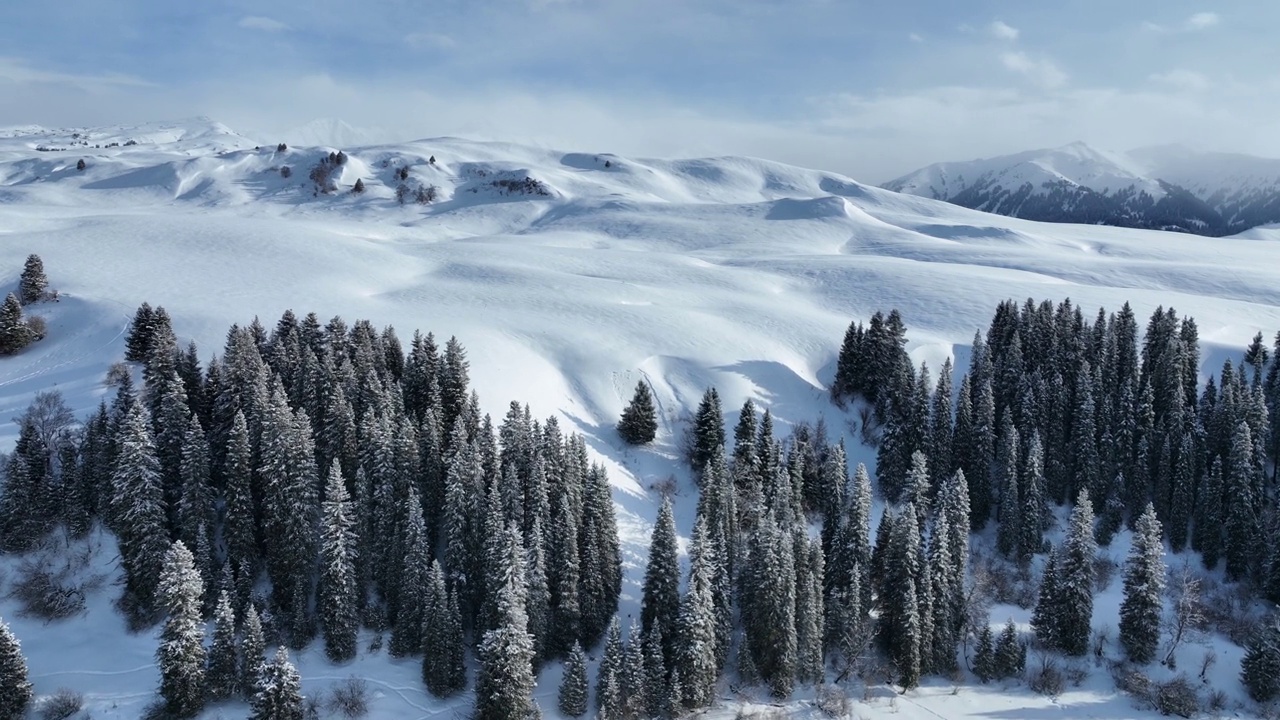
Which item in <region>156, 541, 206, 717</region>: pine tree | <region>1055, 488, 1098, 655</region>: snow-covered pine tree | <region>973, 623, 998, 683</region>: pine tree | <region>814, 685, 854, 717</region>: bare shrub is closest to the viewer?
<region>156, 541, 206, 717</region>: pine tree

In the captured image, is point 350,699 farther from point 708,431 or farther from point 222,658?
point 708,431

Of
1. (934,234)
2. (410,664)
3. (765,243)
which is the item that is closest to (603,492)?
(410,664)

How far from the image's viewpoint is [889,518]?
194ft

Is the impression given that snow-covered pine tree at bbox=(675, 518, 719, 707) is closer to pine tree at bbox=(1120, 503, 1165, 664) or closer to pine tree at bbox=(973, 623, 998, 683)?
pine tree at bbox=(973, 623, 998, 683)

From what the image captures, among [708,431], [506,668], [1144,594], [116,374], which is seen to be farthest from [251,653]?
[1144,594]

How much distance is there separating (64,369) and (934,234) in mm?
183865

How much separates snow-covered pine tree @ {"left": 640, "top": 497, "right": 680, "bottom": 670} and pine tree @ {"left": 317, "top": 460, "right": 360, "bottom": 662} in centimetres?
2080

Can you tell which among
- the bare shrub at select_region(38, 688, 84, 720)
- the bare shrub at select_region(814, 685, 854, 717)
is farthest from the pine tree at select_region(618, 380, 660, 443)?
the bare shrub at select_region(38, 688, 84, 720)

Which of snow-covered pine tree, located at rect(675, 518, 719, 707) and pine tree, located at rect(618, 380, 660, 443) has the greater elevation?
pine tree, located at rect(618, 380, 660, 443)

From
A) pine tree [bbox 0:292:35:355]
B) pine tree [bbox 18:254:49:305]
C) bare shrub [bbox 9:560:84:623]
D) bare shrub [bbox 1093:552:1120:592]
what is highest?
pine tree [bbox 18:254:49:305]

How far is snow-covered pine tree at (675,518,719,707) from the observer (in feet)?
160

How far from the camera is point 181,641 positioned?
43.7m

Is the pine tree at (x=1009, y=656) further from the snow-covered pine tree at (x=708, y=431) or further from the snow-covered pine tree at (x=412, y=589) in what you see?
the snow-covered pine tree at (x=412, y=589)

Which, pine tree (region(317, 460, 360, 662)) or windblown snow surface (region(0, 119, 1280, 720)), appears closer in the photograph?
pine tree (region(317, 460, 360, 662))
